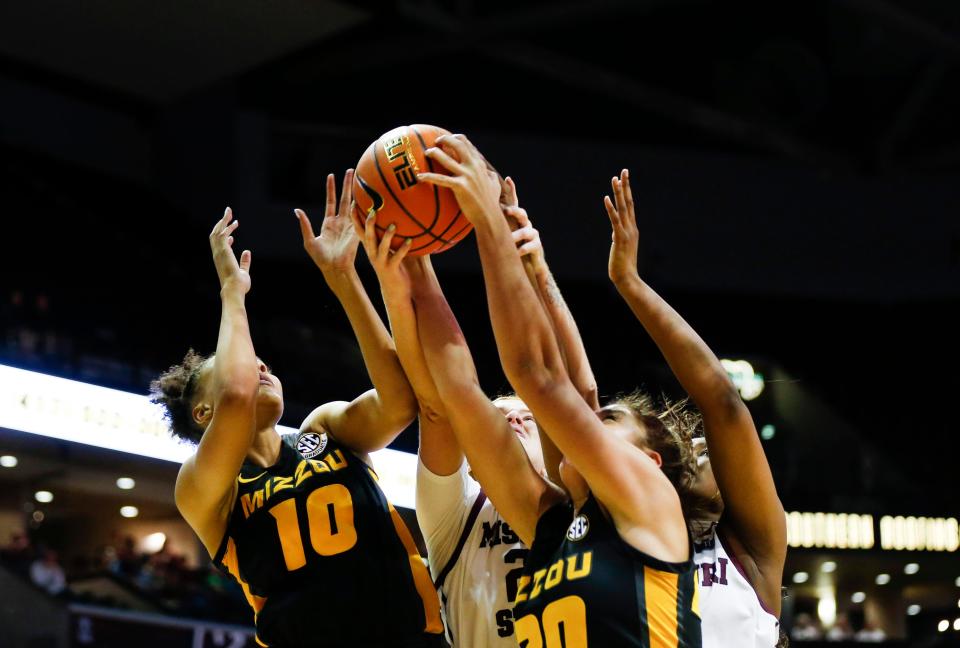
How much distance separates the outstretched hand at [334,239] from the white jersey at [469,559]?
0.63 metres

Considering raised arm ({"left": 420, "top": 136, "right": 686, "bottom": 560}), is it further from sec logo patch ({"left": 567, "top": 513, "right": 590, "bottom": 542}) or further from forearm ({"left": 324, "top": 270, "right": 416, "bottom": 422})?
forearm ({"left": 324, "top": 270, "right": 416, "bottom": 422})

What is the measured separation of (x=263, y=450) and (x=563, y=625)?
4.34ft

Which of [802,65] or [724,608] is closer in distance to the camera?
[724,608]

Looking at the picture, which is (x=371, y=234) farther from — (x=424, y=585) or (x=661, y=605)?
(x=661, y=605)

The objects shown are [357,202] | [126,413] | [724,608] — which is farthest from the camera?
[126,413]

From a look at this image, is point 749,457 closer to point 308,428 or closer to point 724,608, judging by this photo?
point 724,608

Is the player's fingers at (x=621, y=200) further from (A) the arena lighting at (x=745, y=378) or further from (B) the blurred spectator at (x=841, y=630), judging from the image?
(B) the blurred spectator at (x=841, y=630)

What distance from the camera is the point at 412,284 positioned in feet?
10.3

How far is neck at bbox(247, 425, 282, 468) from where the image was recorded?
348 centimetres

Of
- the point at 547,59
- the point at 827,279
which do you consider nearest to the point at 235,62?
the point at 547,59

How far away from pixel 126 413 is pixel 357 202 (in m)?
4.60

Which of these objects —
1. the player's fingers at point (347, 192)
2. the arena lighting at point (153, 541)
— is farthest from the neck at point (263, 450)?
the arena lighting at point (153, 541)

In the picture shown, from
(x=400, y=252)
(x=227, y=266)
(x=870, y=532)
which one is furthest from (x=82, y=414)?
(x=870, y=532)

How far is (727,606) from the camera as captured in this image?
2.68m
